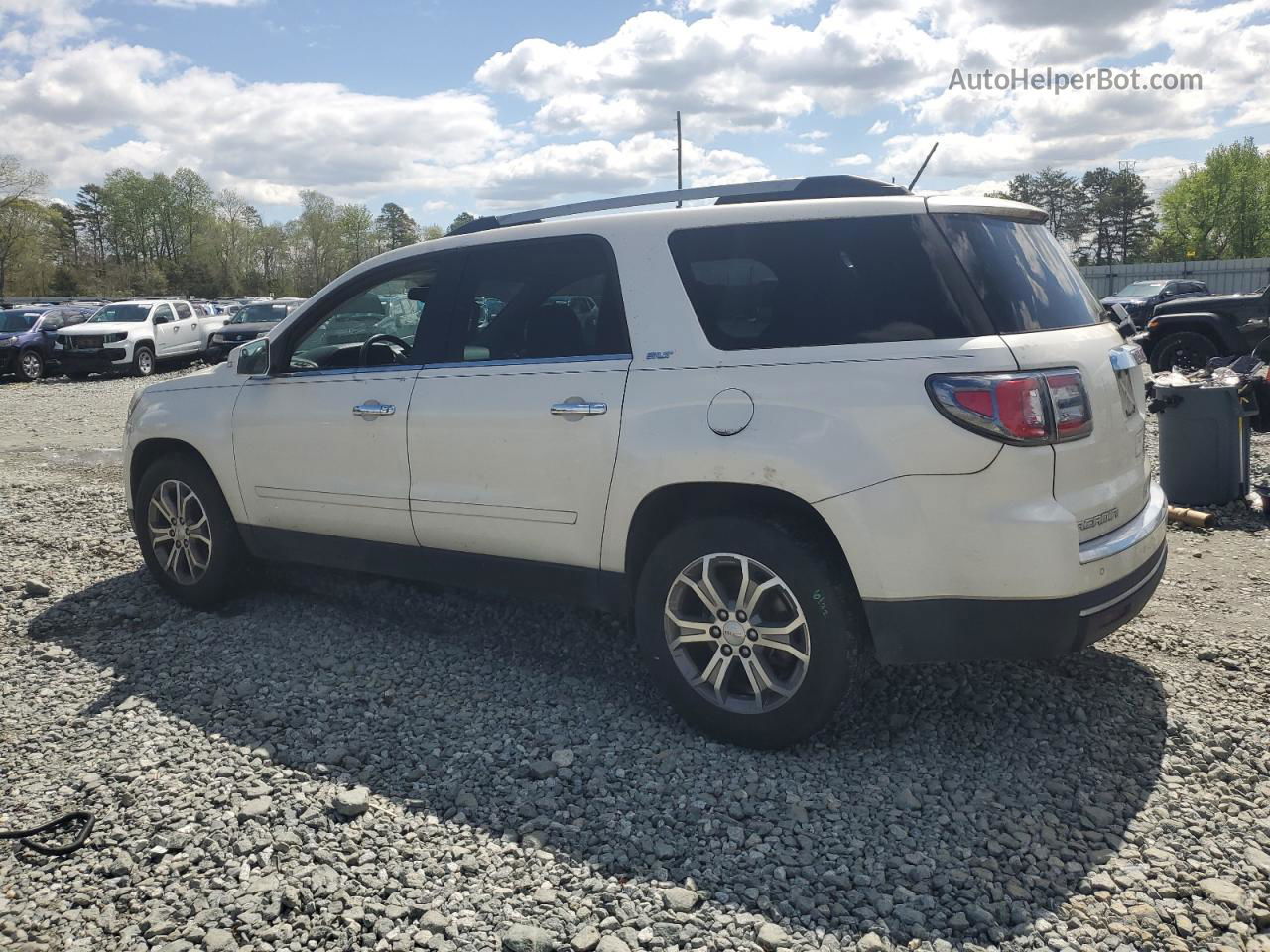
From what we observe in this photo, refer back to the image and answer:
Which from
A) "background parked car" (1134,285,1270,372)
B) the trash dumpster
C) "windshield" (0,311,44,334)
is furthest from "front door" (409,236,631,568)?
"windshield" (0,311,44,334)

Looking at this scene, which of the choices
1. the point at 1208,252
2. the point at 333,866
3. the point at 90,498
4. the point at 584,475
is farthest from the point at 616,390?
the point at 1208,252

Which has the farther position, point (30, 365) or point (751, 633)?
point (30, 365)

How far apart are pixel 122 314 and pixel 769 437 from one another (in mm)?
25453

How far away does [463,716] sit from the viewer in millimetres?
3906

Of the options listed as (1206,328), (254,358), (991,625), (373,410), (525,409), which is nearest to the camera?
(991,625)

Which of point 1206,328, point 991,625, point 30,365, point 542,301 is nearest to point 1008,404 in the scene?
point 991,625

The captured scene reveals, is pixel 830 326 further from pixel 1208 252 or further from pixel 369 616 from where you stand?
pixel 1208 252

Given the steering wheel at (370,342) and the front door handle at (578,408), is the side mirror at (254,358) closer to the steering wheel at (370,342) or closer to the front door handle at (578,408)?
the steering wheel at (370,342)

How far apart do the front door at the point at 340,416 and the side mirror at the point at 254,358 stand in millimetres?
46

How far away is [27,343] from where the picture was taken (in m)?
22.9

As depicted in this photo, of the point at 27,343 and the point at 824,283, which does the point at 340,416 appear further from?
the point at 27,343

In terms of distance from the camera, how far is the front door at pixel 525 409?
373 cm

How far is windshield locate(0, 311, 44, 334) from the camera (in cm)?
2378

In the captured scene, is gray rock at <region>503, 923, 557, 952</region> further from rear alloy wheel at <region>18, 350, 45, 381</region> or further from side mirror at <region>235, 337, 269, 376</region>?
rear alloy wheel at <region>18, 350, 45, 381</region>
